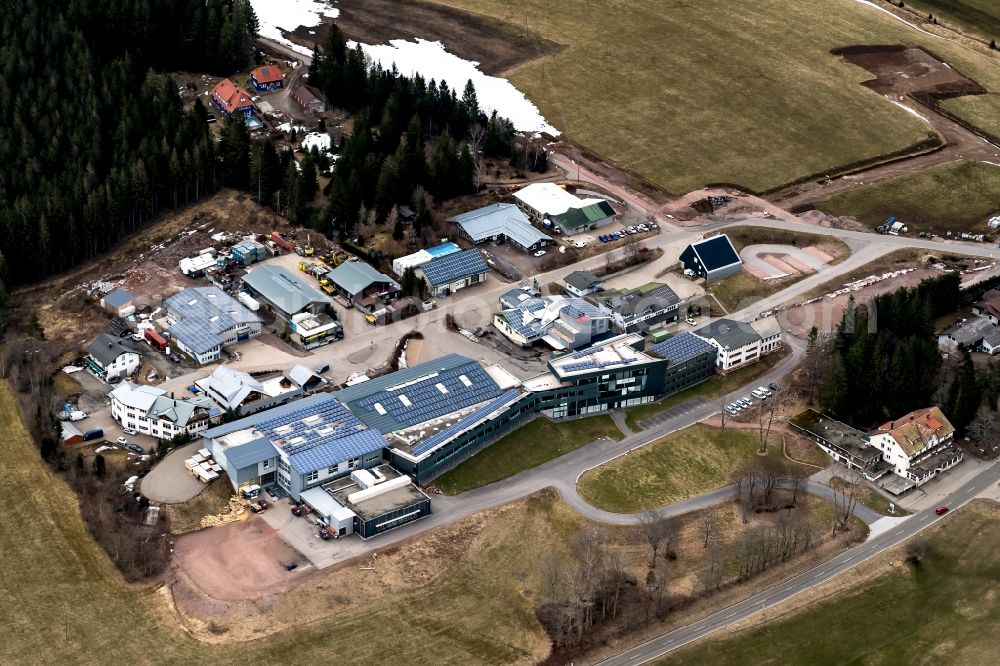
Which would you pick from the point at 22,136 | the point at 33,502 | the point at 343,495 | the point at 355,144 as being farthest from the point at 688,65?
the point at 33,502

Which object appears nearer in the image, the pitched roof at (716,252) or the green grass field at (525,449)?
the green grass field at (525,449)

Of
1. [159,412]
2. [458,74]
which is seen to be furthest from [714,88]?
[159,412]

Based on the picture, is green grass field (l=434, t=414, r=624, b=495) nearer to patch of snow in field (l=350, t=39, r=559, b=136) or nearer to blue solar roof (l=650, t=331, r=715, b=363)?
blue solar roof (l=650, t=331, r=715, b=363)

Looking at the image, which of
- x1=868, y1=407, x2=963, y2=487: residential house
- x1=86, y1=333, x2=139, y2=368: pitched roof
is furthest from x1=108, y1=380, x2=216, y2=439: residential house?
x1=868, y1=407, x2=963, y2=487: residential house

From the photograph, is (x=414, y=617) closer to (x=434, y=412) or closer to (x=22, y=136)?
(x=434, y=412)

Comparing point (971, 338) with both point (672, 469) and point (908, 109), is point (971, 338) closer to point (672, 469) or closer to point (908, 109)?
point (672, 469)

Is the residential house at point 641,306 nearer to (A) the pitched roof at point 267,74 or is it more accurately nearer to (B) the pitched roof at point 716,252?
(B) the pitched roof at point 716,252

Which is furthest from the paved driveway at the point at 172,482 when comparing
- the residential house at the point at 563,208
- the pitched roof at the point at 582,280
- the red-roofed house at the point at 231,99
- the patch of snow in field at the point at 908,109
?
the patch of snow in field at the point at 908,109
